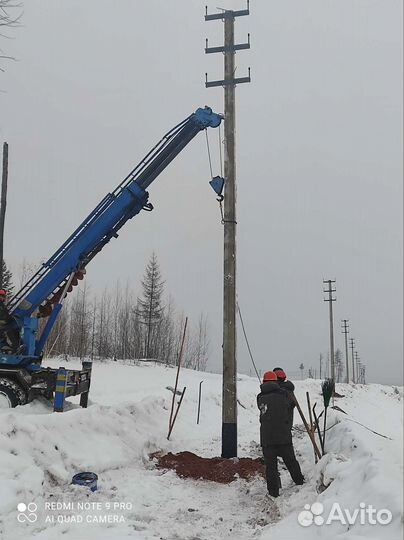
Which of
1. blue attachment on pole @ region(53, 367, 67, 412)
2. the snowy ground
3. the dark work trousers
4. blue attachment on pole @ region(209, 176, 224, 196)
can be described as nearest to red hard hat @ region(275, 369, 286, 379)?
the snowy ground

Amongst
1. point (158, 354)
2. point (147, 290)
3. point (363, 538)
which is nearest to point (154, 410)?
point (363, 538)

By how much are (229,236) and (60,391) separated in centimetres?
463

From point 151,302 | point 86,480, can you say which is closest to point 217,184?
point 86,480

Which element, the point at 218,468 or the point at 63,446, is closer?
the point at 63,446

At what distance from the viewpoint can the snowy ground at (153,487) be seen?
4203 millimetres

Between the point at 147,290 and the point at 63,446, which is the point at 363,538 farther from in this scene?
the point at 147,290

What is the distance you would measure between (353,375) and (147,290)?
161 feet

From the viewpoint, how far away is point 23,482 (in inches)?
224

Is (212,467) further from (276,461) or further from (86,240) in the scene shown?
(86,240)

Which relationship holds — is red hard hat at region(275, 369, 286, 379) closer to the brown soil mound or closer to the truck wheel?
the brown soil mound

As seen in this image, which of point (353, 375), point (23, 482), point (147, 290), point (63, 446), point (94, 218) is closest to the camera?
point (23, 482)

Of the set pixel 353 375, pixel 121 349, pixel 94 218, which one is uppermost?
pixel 94 218

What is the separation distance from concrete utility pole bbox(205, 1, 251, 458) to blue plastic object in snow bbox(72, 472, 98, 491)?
10.2ft

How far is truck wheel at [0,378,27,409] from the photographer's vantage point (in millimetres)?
9930
